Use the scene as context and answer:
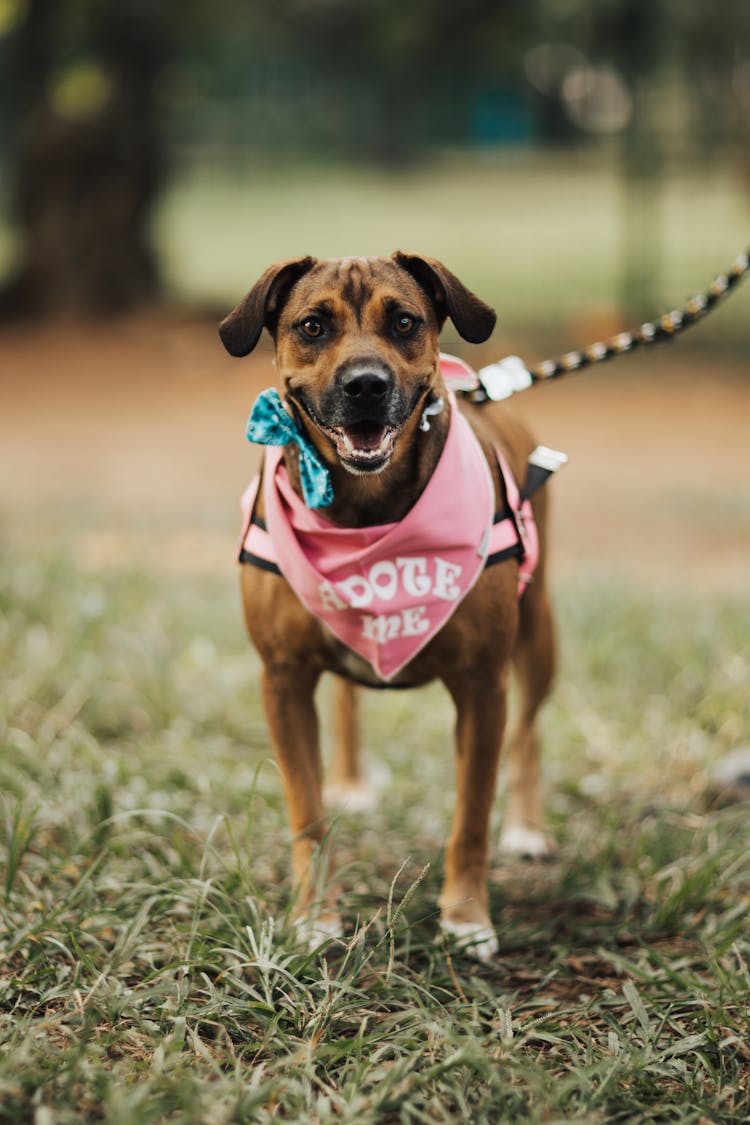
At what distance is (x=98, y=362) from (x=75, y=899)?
9.97 m

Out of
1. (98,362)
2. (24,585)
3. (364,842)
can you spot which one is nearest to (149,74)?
(98,362)

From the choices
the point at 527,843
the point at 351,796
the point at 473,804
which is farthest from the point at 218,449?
the point at 473,804

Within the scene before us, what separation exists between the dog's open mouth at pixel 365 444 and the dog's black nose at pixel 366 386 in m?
→ 0.08

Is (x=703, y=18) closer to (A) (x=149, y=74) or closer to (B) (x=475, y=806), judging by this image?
(A) (x=149, y=74)

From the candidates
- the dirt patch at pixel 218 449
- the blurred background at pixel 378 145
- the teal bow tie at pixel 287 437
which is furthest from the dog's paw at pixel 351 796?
the blurred background at pixel 378 145

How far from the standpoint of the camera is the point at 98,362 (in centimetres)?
1278

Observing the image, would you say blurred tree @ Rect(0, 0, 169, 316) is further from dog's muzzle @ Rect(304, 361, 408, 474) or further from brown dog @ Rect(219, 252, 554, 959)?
dog's muzzle @ Rect(304, 361, 408, 474)

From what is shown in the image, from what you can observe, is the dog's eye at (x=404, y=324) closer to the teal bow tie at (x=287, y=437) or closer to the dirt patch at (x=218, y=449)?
the teal bow tie at (x=287, y=437)

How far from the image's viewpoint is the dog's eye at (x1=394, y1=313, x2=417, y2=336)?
3.18 m

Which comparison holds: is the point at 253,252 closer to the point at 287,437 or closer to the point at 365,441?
the point at 287,437

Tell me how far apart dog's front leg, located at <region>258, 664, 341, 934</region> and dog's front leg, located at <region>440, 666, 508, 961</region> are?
1.11 ft

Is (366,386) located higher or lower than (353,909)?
higher

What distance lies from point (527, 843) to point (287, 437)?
1678 mm

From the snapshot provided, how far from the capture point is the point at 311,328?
3195 millimetres
